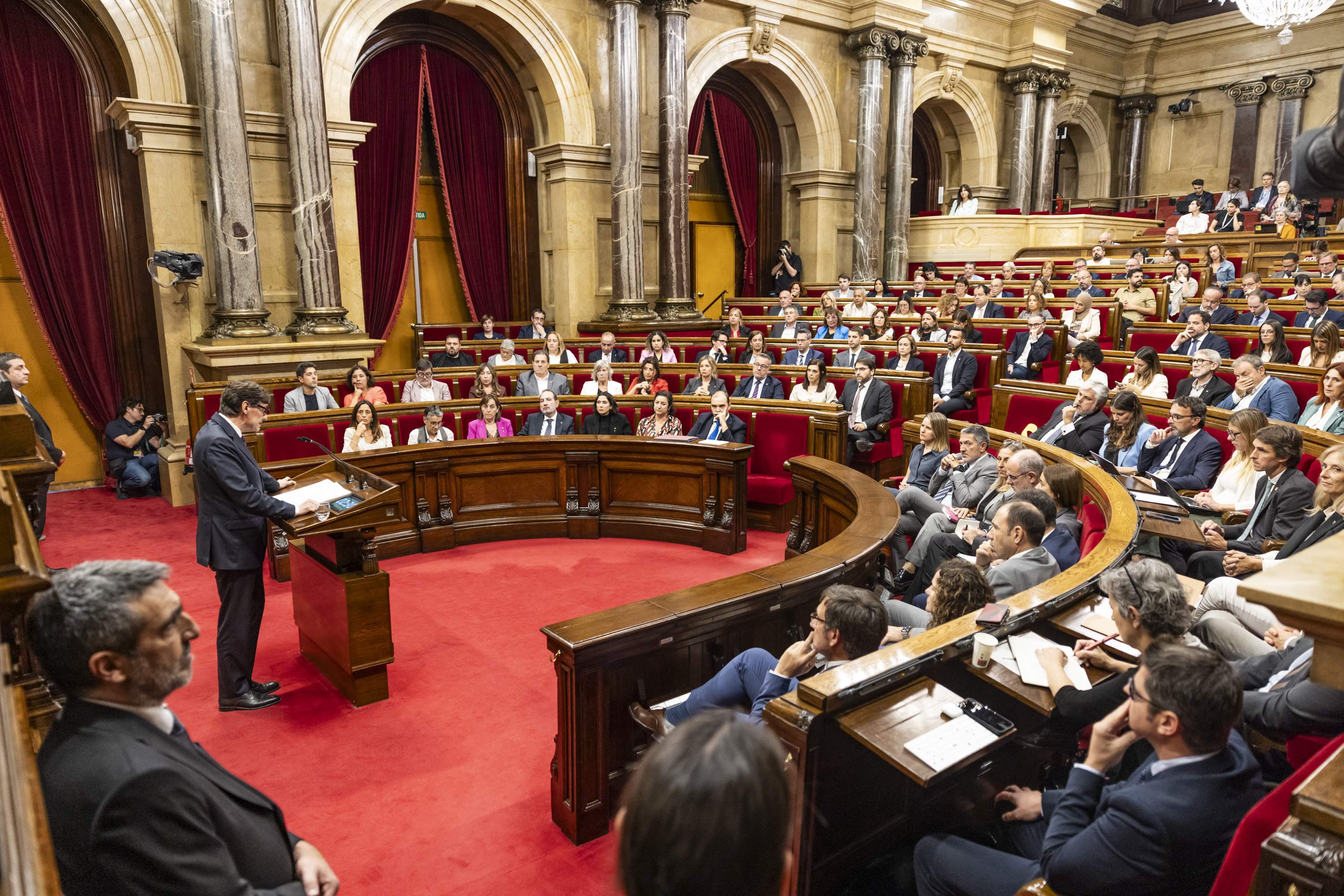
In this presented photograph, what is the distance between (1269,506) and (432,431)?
4.96 meters

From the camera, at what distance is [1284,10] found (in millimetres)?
10836

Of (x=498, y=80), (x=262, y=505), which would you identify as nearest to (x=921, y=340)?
(x=498, y=80)

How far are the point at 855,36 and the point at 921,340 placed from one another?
6.12 metres

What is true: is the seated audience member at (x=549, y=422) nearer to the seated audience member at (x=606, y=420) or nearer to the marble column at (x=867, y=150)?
the seated audience member at (x=606, y=420)

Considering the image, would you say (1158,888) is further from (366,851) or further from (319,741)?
(319,741)

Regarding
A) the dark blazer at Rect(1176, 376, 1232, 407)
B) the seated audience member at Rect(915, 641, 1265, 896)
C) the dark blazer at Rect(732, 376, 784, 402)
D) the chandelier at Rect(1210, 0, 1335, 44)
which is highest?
the chandelier at Rect(1210, 0, 1335, 44)

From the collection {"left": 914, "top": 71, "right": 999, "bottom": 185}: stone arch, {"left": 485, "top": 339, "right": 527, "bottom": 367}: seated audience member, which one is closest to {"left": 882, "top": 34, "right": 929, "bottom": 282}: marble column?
{"left": 914, "top": 71, "right": 999, "bottom": 185}: stone arch

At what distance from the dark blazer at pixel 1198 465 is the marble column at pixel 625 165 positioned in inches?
250

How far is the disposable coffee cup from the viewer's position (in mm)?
2361

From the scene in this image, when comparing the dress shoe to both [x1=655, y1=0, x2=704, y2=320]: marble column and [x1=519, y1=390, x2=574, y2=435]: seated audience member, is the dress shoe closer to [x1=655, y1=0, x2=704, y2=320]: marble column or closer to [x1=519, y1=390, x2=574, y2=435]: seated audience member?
[x1=519, y1=390, x2=574, y2=435]: seated audience member

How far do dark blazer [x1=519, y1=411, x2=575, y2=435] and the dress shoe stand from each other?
385 cm

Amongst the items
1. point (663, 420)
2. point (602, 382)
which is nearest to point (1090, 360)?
point (663, 420)

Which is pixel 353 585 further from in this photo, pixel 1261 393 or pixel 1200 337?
pixel 1200 337

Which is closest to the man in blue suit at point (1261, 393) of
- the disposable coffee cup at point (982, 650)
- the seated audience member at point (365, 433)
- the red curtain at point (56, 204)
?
the disposable coffee cup at point (982, 650)
